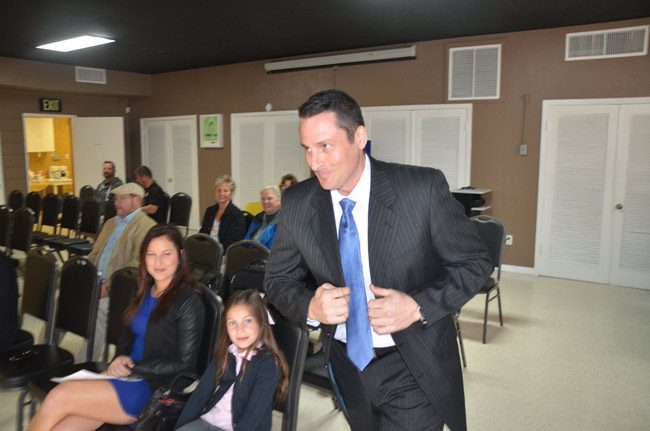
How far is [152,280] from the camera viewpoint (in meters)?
2.46

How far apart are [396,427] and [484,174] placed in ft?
18.6

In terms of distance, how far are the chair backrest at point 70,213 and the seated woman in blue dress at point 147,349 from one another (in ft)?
14.1

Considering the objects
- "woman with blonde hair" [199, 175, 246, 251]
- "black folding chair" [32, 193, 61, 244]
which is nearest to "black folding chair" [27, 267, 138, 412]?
"woman with blonde hair" [199, 175, 246, 251]

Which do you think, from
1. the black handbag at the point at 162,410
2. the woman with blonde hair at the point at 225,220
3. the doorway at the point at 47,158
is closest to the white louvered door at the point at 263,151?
the woman with blonde hair at the point at 225,220

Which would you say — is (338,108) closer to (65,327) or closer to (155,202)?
(65,327)

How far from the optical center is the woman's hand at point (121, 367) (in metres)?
2.16

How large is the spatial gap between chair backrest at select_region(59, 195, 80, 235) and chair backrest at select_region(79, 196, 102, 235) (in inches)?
8.8

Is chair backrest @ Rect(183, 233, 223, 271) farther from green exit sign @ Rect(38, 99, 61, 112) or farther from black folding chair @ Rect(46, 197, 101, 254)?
green exit sign @ Rect(38, 99, 61, 112)

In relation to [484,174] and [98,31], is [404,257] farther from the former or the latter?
[98,31]

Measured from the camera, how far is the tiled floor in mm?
2865

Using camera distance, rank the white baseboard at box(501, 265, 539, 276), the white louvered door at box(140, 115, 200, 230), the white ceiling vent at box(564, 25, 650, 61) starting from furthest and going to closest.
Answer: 1. the white louvered door at box(140, 115, 200, 230)
2. the white baseboard at box(501, 265, 539, 276)
3. the white ceiling vent at box(564, 25, 650, 61)

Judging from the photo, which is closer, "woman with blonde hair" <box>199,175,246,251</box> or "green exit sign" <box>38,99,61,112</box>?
"woman with blonde hair" <box>199,175,246,251</box>

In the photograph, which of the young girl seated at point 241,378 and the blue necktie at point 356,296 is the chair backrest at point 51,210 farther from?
the blue necktie at point 356,296

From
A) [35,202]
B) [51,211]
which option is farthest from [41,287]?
[35,202]
